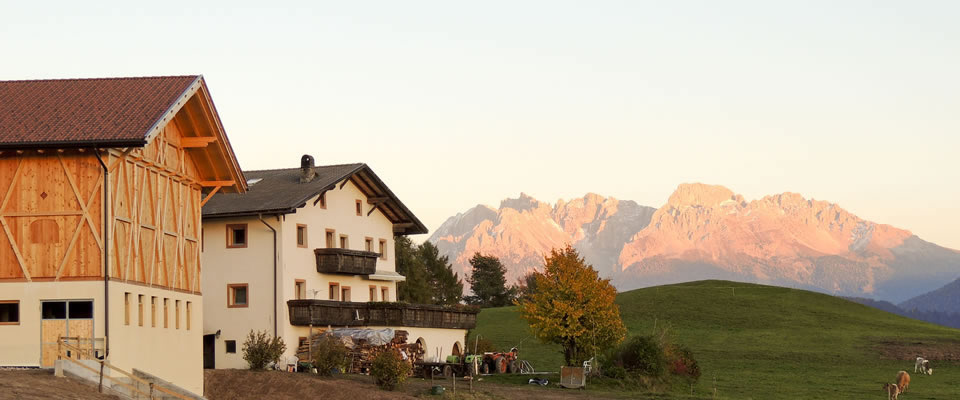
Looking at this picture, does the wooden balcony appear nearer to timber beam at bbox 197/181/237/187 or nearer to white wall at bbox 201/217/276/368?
white wall at bbox 201/217/276/368

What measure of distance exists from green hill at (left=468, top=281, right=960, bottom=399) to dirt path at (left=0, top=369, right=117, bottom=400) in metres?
34.5

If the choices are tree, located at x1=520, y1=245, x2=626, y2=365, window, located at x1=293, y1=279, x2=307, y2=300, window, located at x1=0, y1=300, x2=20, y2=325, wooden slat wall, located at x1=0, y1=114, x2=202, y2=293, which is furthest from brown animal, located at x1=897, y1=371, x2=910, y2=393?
window, located at x1=0, y1=300, x2=20, y2=325

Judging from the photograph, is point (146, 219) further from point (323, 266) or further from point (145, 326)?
point (323, 266)

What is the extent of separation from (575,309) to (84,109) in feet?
106

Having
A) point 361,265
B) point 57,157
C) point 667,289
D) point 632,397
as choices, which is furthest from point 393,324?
point 667,289

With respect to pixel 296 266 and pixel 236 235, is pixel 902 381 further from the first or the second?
pixel 236 235

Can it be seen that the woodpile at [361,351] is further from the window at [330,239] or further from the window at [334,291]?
the window at [330,239]

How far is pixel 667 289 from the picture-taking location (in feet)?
436

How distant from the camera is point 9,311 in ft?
134

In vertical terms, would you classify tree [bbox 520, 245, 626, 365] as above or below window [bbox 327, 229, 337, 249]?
below

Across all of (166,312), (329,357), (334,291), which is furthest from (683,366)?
(166,312)

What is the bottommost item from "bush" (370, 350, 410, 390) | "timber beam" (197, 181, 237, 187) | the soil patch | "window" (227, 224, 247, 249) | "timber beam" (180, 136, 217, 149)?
the soil patch

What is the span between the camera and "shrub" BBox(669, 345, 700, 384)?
226ft

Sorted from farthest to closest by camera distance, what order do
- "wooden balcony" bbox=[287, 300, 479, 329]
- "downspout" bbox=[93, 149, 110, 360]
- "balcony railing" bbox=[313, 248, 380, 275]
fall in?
"balcony railing" bbox=[313, 248, 380, 275], "wooden balcony" bbox=[287, 300, 479, 329], "downspout" bbox=[93, 149, 110, 360]
